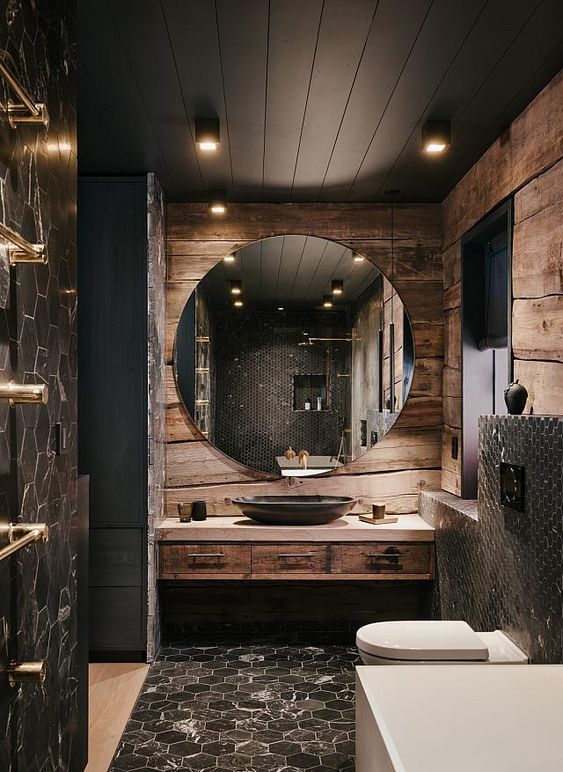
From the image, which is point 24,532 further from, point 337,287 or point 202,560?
point 337,287

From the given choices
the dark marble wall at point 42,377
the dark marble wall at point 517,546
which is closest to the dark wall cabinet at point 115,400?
the dark marble wall at point 42,377

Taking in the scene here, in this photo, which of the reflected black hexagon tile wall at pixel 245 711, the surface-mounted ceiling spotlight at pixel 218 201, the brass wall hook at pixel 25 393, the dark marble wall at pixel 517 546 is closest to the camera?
the brass wall hook at pixel 25 393

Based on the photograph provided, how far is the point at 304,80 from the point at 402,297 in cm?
182

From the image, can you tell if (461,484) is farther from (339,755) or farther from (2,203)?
(2,203)

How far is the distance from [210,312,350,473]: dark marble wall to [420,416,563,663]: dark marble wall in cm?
109

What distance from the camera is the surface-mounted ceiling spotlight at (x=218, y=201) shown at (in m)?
3.89

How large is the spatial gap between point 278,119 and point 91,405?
1696 mm

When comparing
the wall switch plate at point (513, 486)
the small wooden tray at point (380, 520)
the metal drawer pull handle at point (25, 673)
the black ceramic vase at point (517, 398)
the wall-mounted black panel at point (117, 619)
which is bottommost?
the wall-mounted black panel at point (117, 619)

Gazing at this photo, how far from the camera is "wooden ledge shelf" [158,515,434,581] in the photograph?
3.75 metres

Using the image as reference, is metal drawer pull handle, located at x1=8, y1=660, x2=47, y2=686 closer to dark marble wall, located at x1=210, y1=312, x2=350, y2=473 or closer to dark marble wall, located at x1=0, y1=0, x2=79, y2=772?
dark marble wall, located at x1=0, y1=0, x2=79, y2=772

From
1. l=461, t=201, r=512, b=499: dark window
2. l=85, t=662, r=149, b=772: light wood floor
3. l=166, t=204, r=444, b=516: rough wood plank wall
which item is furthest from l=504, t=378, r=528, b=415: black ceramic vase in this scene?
l=85, t=662, r=149, b=772: light wood floor

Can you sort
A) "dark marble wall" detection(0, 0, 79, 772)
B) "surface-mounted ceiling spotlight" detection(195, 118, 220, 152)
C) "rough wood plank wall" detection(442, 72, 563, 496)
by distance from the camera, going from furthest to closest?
"surface-mounted ceiling spotlight" detection(195, 118, 220, 152), "rough wood plank wall" detection(442, 72, 563, 496), "dark marble wall" detection(0, 0, 79, 772)

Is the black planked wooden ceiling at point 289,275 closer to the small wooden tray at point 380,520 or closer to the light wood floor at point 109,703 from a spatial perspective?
the small wooden tray at point 380,520

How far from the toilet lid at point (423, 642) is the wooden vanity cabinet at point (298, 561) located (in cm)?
116
